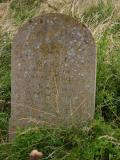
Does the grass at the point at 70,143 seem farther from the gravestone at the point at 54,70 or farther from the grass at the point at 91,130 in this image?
the gravestone at the point at 54,70

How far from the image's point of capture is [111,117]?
4141mm

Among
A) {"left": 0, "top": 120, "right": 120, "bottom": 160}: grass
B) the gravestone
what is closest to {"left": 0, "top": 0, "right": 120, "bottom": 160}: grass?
{"left": 0, "top": 120, "right": 120, "bottom": 160}: grass

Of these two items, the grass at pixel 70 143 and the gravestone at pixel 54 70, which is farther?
the gravestone at pixel 54 70

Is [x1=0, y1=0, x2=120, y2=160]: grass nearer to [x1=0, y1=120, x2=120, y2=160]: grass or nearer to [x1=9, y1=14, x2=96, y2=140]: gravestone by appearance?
[x1=0, y1=120, x2=120, y2=160]: grass

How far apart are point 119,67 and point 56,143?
118 centimetres

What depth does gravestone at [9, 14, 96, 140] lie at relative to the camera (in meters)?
3.83

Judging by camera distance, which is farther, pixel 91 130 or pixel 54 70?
pixel 54 70

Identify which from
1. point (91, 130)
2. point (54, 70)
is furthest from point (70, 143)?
point (54, 70)

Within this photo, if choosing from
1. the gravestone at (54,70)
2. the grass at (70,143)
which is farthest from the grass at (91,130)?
the gravestone at (54,70)

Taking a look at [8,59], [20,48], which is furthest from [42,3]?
[20,48]

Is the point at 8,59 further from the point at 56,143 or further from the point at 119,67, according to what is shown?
the point at 56,143

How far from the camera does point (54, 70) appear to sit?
3.86 metres

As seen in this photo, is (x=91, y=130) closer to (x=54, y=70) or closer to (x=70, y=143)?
(x=70, y=143)

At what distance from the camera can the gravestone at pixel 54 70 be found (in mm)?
3834
